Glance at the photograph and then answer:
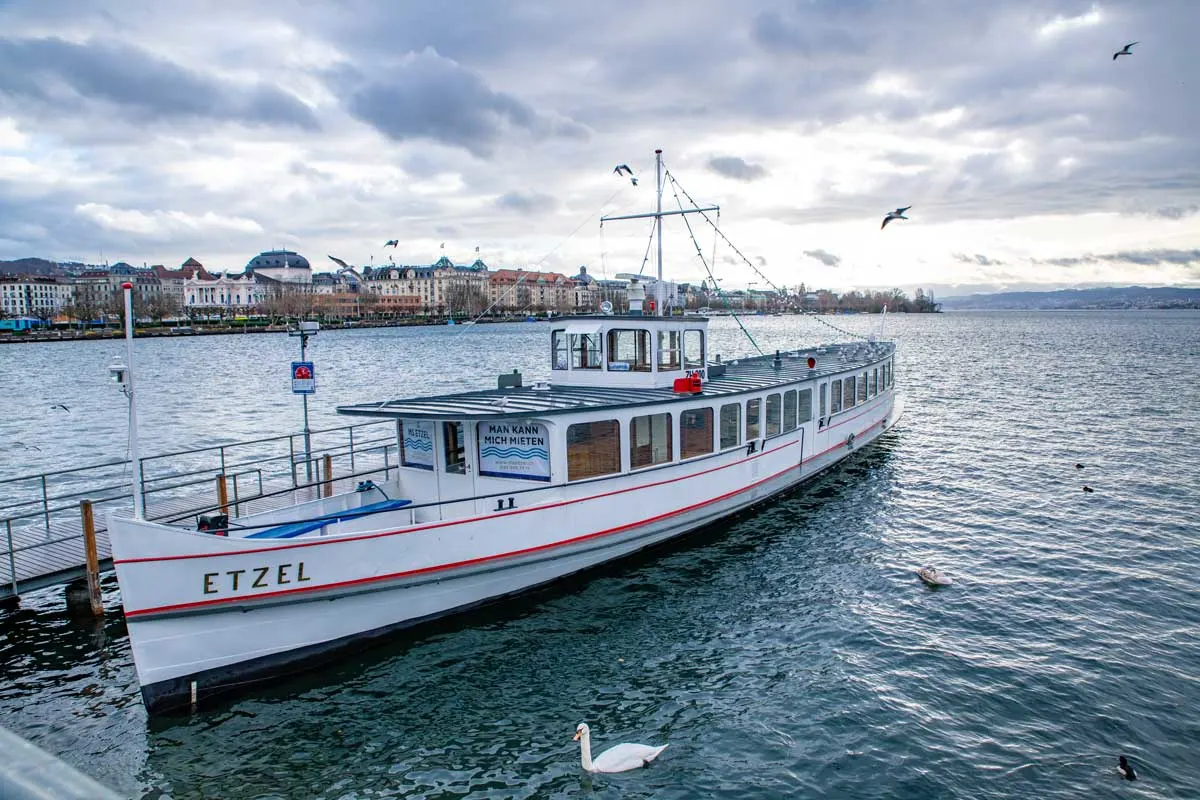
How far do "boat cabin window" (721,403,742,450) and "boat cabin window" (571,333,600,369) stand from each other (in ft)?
12.2

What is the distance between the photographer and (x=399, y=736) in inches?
462

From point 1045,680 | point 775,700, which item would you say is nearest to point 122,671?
point 775,700

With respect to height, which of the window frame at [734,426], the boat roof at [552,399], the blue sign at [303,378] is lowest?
the window frame at [734,426]

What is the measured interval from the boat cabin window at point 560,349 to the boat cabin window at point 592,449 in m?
5.05

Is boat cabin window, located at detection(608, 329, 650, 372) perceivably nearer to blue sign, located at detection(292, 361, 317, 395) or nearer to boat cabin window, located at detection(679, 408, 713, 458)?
boat cabin window, located at detection(679, 408, 713, 458)

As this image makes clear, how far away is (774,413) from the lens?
22.8 metres

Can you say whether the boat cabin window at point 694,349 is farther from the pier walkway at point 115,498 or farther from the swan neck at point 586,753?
the swan neck at point 586,753

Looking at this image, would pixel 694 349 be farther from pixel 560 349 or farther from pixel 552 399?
pixel 552 399

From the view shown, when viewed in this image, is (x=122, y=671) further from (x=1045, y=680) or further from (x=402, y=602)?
(x=1045, y=680)

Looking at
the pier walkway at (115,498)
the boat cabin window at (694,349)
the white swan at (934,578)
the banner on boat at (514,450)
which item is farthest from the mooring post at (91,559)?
the white swan at (934,578)

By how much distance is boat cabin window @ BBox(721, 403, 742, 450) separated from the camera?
66.5 ft

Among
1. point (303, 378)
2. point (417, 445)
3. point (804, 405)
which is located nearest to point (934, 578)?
point (804, 405)

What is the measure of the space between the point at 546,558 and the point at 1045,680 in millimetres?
9237

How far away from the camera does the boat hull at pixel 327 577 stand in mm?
11828
